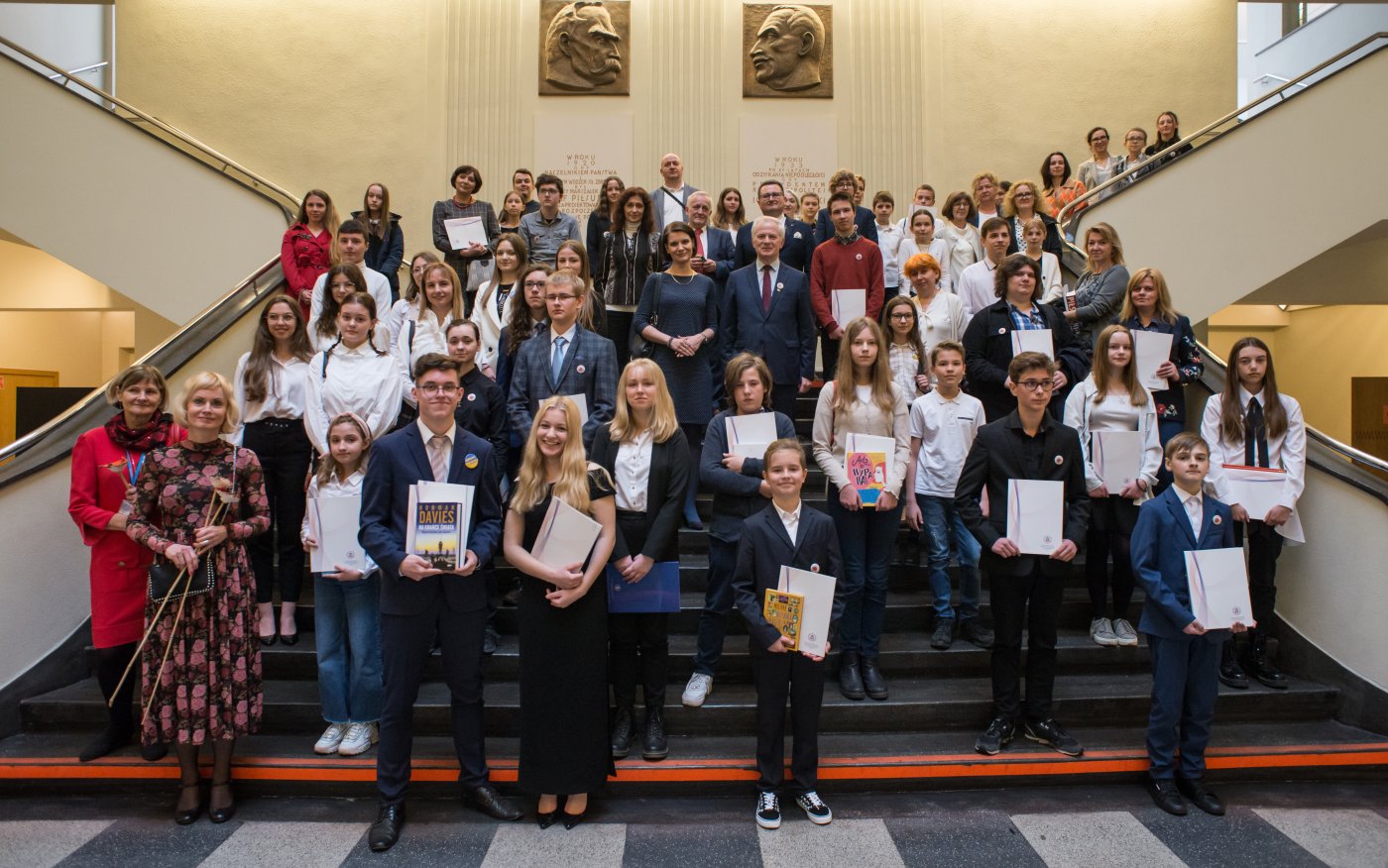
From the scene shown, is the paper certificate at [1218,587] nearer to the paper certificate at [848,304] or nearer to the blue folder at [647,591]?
the blue folder at [647,591]

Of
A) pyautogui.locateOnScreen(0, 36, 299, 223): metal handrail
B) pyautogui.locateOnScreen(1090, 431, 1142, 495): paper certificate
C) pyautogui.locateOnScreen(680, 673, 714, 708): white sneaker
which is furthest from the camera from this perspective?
pyautogui.locateOnScreen(0, 36, 299, 223): metal handrail

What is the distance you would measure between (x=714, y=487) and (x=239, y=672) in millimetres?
2308

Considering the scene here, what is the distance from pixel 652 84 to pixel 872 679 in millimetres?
9406

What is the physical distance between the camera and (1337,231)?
789 centimetres

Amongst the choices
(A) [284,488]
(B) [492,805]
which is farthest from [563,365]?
(B) [492,805]

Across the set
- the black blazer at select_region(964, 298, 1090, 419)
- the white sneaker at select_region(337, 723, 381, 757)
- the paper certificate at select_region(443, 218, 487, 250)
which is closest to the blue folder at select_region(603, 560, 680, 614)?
the white sneaker at select_region(337, 723, 381, 757)

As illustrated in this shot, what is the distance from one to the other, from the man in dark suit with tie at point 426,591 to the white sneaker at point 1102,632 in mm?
3299

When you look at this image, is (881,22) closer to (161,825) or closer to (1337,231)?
(1337,231)

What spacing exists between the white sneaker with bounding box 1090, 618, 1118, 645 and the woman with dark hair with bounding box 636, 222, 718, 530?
2421mm

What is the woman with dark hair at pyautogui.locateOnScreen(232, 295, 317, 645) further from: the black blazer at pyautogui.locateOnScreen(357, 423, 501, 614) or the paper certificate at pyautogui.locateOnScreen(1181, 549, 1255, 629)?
the paper certificate at pyautogui.locateOnScreen(1181, 549, 1255, 629)

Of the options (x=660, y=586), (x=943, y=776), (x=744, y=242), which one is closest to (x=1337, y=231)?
(x=744, y=242)

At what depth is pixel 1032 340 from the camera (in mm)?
5145

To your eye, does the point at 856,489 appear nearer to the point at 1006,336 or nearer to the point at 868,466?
the point at 868,466

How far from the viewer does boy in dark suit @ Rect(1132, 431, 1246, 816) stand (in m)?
3.69
